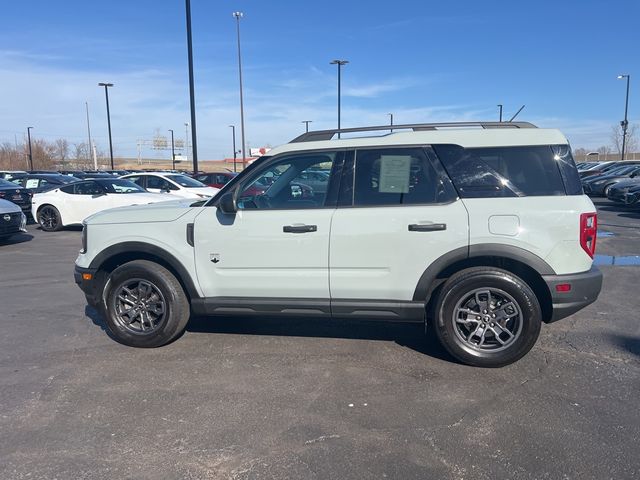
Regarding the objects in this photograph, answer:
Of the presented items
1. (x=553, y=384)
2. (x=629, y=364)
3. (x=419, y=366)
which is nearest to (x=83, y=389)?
(x=419, y=366)

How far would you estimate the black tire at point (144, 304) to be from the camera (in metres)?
4.66

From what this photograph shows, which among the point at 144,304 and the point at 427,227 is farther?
the point at 144,304

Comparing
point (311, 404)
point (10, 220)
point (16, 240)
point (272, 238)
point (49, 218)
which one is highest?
point (272, 238)

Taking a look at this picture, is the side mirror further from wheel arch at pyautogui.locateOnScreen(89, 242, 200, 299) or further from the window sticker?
the window sticker

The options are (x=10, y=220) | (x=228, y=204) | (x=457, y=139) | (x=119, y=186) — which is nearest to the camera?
(x=457, y=139)

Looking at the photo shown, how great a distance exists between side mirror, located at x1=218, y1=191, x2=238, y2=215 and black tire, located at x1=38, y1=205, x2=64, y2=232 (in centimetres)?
1056

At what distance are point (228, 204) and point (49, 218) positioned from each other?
10.9m

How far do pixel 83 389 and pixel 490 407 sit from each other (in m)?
3.06

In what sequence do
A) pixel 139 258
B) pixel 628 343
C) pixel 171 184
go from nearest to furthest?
1. pixel 628 343
2. pixel 139 258
3. pixel 171 184

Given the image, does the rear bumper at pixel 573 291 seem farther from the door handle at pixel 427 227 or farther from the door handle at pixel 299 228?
the door handle at pixel 299 228

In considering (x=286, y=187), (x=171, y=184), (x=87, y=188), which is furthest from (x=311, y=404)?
(x=171, y=184)

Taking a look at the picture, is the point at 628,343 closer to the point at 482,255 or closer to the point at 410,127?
the point at 482,255

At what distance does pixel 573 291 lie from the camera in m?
4.05

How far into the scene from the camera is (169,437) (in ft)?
10.6
